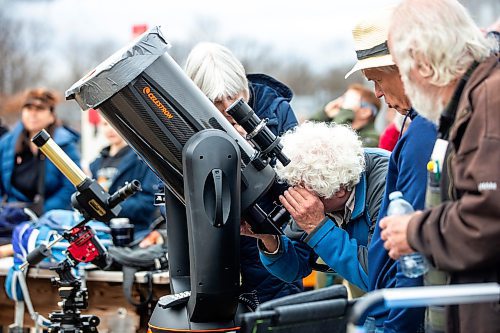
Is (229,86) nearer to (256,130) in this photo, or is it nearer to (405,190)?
(256,130)

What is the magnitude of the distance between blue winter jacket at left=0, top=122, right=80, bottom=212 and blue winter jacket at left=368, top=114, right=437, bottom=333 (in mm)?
3828

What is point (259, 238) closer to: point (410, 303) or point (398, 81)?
point (398, 81)

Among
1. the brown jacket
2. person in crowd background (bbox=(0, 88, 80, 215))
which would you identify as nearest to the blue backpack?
person in crowd background (bbox=(0, 88, 80, 215))

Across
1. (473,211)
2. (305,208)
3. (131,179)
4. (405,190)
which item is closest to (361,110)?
(131,179)

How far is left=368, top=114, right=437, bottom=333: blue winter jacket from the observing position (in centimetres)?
266

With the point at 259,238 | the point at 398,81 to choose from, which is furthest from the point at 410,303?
the point at 259,238

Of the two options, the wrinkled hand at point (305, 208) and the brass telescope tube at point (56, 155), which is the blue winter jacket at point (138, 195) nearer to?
Result: the brass telescope tube at point (56, 155)

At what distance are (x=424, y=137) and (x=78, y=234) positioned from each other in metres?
1.96

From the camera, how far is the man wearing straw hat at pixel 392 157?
2666 mm

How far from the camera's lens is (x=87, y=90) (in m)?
3.03

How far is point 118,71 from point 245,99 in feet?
2.84

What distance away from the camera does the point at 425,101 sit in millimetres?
2391

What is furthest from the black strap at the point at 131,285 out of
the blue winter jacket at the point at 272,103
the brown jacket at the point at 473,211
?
the brown jacket at the point at 473,211

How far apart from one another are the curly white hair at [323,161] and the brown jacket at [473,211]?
0.87 metres
